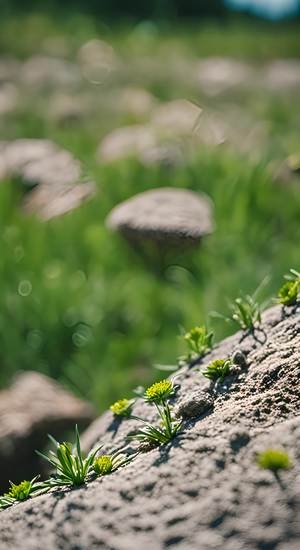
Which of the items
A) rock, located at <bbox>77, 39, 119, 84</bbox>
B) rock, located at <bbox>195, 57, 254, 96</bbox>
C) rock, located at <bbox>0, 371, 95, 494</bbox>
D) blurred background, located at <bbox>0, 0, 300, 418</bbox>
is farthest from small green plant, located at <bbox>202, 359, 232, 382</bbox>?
rock, located at <bbox>77, 39, 119, 84</bbox>

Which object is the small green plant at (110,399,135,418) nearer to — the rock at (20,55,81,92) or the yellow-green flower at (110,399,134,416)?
→ the yellow-green flower at (110,399,134,416)

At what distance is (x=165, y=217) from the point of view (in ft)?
12.9

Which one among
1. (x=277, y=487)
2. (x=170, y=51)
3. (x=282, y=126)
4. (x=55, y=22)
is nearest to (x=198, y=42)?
(x=170, y=51)

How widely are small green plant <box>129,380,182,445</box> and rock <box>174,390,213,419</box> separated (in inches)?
1.0

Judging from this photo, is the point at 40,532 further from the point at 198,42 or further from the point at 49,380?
the point at 198,42

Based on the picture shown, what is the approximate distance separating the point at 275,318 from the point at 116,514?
722mm

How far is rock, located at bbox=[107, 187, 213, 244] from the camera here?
3.83 m

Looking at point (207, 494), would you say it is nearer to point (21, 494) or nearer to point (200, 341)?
point (21, 494)

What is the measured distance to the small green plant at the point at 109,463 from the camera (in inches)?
63.5

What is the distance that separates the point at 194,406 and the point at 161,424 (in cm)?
9

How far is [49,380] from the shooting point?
3336 millimetres

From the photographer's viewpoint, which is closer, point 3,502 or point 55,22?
point 3,502

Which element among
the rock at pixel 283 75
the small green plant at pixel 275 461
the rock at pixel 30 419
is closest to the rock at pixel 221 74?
the rock at pixel 283 75

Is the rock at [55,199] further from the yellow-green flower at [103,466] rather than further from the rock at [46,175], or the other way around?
the yellow-green flower at [103,466]
